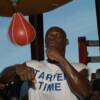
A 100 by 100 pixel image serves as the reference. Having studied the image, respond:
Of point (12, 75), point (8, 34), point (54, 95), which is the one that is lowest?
point (54, 95)

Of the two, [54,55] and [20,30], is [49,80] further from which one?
[20,30]

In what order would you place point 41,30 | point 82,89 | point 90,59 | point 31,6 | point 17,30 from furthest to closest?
point 31,6, point 41,30, point 90,59, point 17,30, point 82,89

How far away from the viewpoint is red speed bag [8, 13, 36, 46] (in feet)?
8.71

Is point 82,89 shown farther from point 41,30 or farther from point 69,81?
point 41,30

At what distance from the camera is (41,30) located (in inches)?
189

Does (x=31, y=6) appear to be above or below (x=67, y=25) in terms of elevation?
above

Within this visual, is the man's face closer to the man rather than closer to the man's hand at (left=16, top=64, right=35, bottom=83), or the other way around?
the man

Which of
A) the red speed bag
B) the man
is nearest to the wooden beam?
the red speed bag

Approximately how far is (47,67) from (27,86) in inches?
5.1

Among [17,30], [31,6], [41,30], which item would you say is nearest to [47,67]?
[17,30]

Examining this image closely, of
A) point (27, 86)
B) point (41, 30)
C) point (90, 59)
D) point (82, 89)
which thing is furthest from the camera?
point (41, 30)

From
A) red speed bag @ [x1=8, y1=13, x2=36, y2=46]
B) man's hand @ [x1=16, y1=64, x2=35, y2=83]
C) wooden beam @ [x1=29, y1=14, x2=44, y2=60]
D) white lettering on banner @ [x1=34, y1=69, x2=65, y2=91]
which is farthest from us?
wooden beam @ [x1=29, y1=14, x2=44, y2=60]

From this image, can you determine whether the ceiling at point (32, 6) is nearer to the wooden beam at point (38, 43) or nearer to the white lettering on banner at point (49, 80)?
the wooden beam at point (38, 43)

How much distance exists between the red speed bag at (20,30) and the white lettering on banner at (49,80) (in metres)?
1.05
